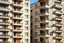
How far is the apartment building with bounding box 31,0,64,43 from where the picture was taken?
60.4 metres

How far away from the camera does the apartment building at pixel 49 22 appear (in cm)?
6041

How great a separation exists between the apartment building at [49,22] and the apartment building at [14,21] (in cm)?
493

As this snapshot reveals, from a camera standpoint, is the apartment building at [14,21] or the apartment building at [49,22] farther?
the apartment building at [49,22]

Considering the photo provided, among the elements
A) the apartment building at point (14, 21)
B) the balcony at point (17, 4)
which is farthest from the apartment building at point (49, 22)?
the balcony at point (17, 4)

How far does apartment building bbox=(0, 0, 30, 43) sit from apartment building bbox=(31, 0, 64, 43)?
16.2 feet

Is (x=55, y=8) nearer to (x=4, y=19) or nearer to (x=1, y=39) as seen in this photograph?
(x=4, y=19)

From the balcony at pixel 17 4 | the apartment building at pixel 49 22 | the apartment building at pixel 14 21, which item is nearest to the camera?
the apartment building at pixel 14 21

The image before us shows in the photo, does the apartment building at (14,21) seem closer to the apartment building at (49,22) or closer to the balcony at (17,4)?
the balcony at (17,4)

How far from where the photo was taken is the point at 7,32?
5575 cm

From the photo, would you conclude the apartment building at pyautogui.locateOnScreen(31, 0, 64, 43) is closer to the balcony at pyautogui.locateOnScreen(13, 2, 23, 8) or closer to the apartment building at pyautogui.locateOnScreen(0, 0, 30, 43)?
the apartment building at pyautogui.locateOnScreen(0, 0, 30, 43)

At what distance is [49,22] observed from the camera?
61.3 m

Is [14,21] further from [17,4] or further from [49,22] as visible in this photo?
[49,22]

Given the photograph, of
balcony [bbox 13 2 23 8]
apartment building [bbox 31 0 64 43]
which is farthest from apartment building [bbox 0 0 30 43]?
apartment building [bbox 31 0 64 43]

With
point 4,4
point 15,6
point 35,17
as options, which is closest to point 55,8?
point 35,17
